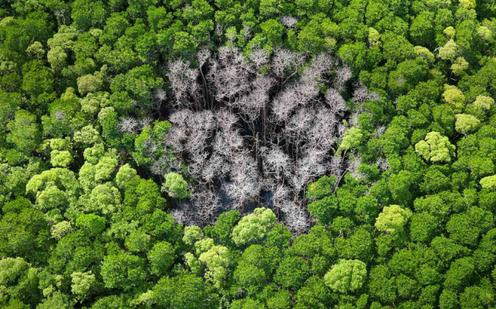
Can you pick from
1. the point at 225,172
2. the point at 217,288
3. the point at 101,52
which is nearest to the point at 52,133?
the point at 101,52

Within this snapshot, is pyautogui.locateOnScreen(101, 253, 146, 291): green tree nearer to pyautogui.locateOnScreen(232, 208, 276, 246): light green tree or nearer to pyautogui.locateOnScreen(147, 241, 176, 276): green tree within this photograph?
pyautogui.locateOnScreen(147, 241, 176, 276): green tree

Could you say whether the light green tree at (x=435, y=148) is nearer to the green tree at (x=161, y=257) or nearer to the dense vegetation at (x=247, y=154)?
the dense vegetation at (x=247, y=154)

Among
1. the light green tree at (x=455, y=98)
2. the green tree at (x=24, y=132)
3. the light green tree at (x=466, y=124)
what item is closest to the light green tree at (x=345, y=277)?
the light green tree at (x=466, y=124)

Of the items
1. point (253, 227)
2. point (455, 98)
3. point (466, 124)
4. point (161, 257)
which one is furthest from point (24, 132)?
point (466, 124)

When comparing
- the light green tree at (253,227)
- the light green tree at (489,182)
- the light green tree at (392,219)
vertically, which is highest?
the light green tree at (489,182)

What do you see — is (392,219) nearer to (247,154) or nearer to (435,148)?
(435,148)

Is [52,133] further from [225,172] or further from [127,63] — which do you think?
[225,172]

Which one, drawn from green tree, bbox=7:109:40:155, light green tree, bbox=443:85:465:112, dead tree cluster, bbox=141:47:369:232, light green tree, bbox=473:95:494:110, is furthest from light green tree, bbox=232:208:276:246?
light green tree, bbox=473:95:494:110

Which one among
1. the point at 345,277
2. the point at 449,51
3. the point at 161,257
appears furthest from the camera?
the point at 449,51
